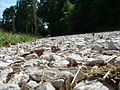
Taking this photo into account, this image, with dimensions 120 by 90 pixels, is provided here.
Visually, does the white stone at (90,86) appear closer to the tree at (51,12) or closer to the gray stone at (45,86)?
the gray stone at (45,86)

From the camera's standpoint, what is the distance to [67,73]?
233 cm

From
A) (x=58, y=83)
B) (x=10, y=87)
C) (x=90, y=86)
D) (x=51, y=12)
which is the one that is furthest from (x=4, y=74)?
(x=51, y=12)

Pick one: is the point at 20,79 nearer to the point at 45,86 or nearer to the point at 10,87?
the point at 10,87

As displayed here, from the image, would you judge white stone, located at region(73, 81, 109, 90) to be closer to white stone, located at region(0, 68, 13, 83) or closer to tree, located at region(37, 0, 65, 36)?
white stone, located at region(0, 68, 13, 83)

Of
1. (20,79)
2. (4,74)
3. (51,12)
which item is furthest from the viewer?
(51,12)

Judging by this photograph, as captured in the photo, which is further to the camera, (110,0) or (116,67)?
(110,0)

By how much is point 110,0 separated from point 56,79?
108ft

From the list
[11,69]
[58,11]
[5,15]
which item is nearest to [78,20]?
[58,11]

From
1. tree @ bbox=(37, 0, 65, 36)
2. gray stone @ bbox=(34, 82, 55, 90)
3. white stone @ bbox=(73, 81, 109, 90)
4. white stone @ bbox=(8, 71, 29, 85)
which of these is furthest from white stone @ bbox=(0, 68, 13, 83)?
tree @ bbox=(37, 0, 65, 36)

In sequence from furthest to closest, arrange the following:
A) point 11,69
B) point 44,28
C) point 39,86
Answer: point 44,28, point 11,69, point 39,86

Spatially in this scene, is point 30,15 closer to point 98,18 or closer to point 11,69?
point 98,18

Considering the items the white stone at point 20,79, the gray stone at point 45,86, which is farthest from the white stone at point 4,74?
the gray stone at point 45,86

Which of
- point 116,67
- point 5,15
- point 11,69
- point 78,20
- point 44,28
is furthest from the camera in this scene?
point 5,15

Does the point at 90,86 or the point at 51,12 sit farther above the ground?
the point at 51,12
